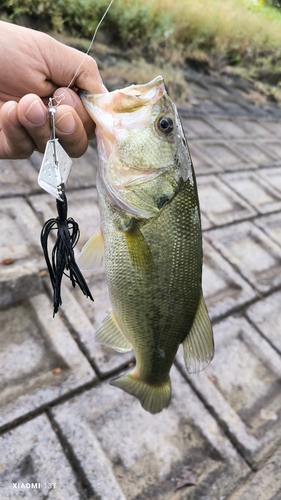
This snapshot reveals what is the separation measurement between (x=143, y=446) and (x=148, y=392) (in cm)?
61

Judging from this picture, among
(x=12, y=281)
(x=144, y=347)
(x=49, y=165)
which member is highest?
(x=49, y=165)

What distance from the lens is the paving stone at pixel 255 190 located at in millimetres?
4383

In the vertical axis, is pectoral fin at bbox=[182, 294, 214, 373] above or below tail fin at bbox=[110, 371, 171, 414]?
above

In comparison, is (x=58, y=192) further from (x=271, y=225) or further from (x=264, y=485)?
(x=271, y=225)

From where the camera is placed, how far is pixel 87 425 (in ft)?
6.53

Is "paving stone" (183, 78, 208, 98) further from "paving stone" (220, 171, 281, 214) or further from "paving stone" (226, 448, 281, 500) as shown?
"paving stone" (226, 448, 281, 500)

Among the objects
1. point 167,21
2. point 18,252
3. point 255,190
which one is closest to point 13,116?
point 18,252

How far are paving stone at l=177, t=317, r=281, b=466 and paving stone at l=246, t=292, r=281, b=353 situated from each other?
0.25ft

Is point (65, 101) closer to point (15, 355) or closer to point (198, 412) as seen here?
point (15, 355)

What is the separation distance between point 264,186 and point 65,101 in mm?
3789

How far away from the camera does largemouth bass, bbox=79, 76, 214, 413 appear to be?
4.25 ft

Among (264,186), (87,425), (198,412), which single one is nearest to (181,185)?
(87,425)

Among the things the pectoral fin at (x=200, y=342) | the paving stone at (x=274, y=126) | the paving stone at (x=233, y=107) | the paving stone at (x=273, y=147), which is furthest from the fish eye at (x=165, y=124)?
the paving stone at (x=274, y=126)

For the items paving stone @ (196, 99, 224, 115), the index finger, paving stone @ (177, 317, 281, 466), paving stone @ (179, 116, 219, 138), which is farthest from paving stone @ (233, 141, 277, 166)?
the index finger
